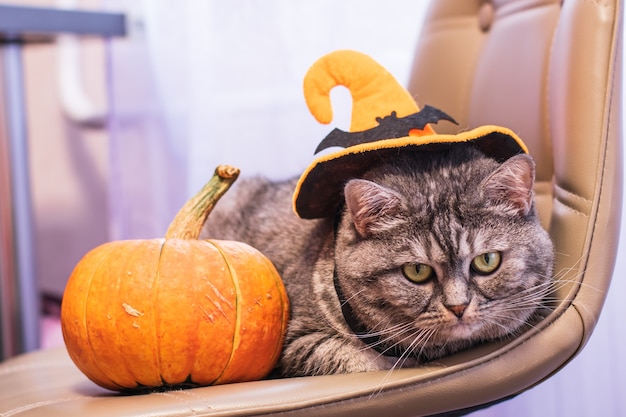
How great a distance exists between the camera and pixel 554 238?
3.61 ft

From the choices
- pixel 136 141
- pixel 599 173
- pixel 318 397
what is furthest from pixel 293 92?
pixel 318 397

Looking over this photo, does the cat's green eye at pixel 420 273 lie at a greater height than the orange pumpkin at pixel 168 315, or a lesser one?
greater

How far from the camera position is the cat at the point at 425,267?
3.25 ft

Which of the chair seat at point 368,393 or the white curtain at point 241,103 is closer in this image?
the chair seat at point 368,393

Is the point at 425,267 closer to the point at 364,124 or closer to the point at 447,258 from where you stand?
the point at 447,258

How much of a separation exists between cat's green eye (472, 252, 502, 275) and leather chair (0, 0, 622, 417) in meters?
0.10

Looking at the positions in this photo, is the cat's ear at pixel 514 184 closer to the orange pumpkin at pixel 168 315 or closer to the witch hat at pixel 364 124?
the witch hat at pixel 364 124

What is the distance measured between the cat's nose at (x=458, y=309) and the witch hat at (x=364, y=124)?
24 centimetres

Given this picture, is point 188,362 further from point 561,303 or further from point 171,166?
point 171,166

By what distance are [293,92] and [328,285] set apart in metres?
0.95

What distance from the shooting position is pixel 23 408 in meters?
0.94

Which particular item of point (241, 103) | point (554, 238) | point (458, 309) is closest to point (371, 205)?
point (458, 309)

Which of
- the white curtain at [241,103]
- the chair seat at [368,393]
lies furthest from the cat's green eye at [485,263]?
the white curtain at [241,103]

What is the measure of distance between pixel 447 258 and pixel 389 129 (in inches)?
8.4
